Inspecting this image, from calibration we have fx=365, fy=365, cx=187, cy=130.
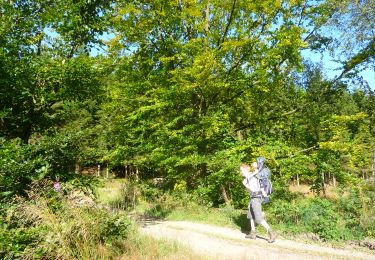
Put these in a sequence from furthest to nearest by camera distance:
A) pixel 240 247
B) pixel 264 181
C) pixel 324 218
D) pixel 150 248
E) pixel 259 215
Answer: pixel 264 181 < pixel 324 218 < pixel 259 215 < pixel 240 247 < pixel 150 248

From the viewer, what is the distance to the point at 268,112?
14547 mm

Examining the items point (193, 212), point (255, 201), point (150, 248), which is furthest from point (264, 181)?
point (193, 212)

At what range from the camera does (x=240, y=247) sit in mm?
7879

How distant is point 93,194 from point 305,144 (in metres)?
10.5

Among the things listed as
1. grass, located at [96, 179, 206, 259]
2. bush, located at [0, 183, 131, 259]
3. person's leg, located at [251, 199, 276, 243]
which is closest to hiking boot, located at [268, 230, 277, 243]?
person's leg, located at [251, 199, 276, 243]

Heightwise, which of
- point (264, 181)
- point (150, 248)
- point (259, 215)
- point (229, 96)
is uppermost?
point (229, 96)

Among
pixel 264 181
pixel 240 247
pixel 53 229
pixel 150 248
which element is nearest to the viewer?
pixel 53 229

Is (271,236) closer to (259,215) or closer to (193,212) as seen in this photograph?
(259,215)

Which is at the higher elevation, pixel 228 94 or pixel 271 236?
pixel 228 94

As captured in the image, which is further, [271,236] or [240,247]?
[271,236]

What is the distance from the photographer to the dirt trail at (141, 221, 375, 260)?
283 inches

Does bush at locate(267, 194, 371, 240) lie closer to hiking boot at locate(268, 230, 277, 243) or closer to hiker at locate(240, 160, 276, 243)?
hiking boot at locate(268, 230, 277, 243)

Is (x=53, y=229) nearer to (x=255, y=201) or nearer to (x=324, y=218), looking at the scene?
(x=255, y=201)

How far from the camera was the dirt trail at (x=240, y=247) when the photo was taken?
7.18 meters
